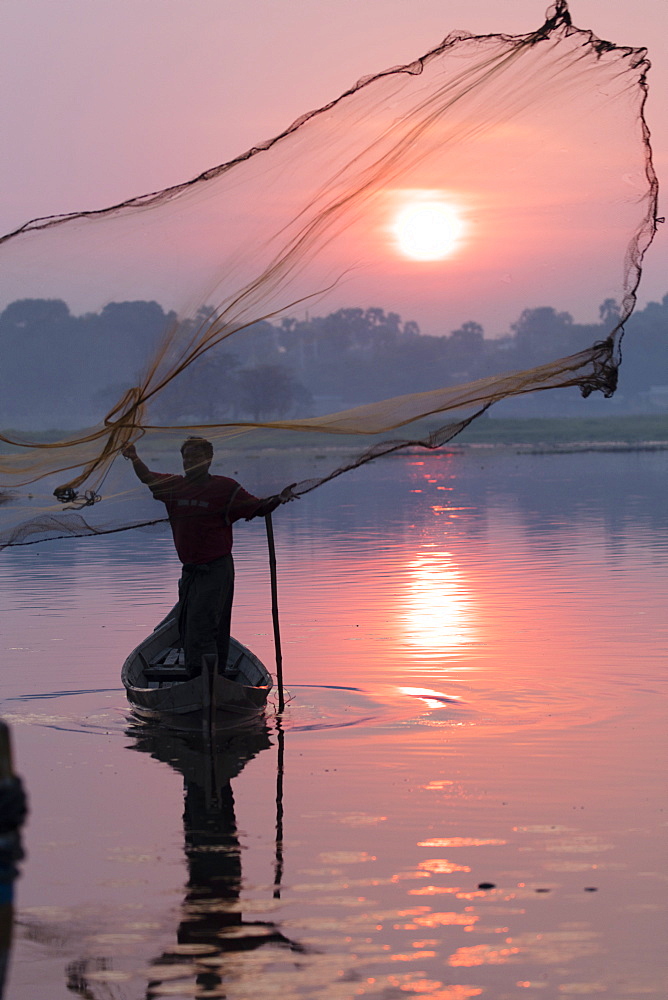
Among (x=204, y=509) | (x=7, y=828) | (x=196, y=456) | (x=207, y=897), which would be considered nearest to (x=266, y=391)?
(x=196, y=456)

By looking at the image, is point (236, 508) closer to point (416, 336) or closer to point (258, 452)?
point (258, 452)

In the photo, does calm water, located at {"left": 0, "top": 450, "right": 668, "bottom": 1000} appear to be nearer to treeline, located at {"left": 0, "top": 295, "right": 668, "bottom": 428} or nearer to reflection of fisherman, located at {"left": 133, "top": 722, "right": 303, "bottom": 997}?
reflection of fisherman, located at {"left": 133, "top": 722, "right": 303, "bottom": 997}

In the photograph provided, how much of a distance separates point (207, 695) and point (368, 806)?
3.30 meters

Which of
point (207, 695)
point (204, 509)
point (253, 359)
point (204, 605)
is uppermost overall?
point (253, 359)

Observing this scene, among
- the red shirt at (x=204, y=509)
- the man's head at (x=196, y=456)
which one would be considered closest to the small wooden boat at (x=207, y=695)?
the red shirt at (x=204, y=509)

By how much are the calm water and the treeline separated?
281cm

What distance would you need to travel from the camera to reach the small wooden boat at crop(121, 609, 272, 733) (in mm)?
13602

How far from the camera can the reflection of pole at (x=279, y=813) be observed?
8955mm

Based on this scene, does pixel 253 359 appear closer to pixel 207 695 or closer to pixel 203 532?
pixel 203 532

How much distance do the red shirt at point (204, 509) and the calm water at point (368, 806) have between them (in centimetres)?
168

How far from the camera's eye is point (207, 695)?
535 inches

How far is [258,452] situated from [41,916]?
562 cm

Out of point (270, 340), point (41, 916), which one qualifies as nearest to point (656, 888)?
point (41, 916)

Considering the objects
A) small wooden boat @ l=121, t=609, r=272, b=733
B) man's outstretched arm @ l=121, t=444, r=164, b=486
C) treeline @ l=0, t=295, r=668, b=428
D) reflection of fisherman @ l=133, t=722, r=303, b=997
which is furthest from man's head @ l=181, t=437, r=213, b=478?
reflection of fisherman @ l=133, t=722, r=303, b=997
